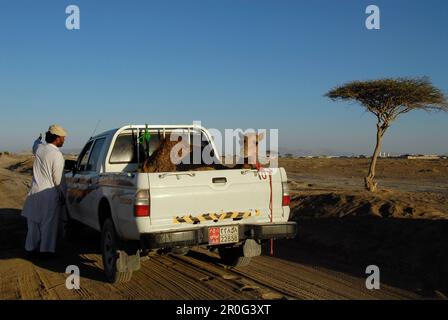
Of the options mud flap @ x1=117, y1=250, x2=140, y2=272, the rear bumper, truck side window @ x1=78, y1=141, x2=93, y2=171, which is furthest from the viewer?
truck side window @ x1=78, y1=141, x2=93, y2=171

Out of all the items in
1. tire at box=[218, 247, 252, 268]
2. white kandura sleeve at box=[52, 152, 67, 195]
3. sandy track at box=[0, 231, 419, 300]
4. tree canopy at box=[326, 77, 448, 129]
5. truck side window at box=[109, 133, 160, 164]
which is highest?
tree canopy at box=[326, 77, 448, 129]

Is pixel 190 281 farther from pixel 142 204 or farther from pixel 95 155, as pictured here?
pixel 95 155

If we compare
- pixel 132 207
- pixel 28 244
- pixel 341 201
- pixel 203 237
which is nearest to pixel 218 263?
pixel 203 237

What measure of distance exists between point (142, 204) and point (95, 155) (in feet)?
10.00

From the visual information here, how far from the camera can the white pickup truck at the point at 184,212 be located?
19.4 ft

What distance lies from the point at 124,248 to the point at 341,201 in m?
7.94

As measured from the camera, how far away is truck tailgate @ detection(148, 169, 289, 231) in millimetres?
5988

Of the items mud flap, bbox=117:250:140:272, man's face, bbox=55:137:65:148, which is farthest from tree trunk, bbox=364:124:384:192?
mud flap, bbox=117:250:140:272

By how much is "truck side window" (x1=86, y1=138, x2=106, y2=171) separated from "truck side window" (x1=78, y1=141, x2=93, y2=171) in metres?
0.27

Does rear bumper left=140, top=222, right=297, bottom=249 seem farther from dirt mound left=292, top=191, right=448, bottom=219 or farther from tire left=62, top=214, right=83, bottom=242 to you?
dirt mound left=292, top=191, right=448, bottom=219

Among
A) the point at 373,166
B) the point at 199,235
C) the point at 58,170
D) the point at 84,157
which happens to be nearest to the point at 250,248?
the point at 199,235

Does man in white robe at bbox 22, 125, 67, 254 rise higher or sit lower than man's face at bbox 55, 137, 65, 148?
lower

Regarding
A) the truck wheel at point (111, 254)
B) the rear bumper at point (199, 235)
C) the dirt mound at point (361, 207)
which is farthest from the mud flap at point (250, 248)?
the dirt mound at point (361, 207)
